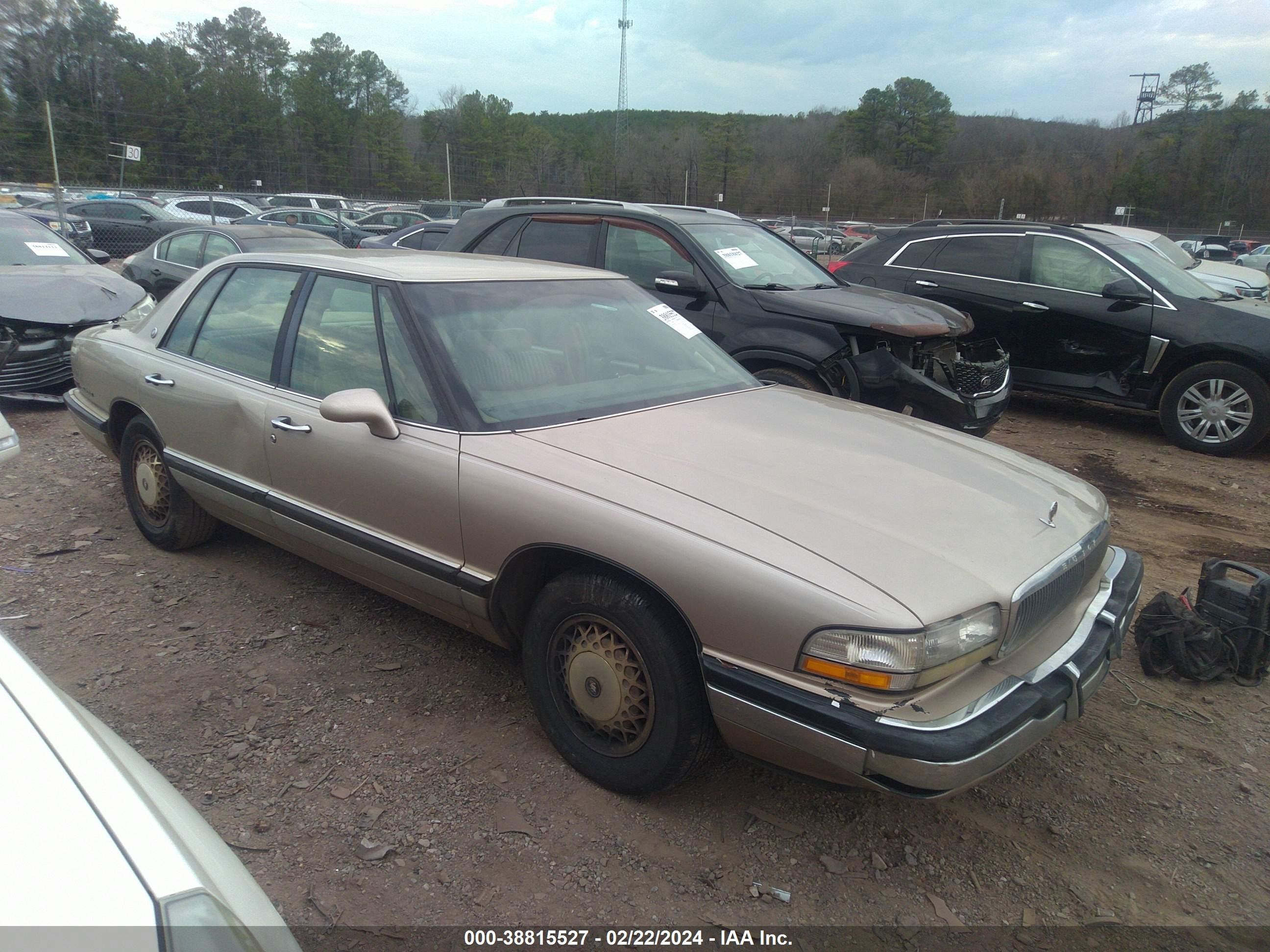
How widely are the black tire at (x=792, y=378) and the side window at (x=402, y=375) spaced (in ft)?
9.25

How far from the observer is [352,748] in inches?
115

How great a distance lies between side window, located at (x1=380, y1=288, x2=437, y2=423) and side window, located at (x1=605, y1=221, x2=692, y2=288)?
9.94 ft

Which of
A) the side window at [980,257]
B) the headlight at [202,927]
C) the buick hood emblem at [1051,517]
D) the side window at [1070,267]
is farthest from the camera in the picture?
the side window at [980,257]

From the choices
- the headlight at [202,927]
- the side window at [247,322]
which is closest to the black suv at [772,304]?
the side window at [247,322]

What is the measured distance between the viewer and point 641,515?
7.84ft

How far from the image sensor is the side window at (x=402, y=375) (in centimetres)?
295

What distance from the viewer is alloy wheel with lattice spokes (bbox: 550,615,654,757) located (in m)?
2.51

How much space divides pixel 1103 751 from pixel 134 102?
50487 millimetres

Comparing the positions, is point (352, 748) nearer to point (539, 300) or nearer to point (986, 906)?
point (539, 300)

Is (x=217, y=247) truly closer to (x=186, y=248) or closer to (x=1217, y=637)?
(x=186, y=248)

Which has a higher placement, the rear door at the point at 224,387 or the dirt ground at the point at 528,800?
the rear door at the point at 224,387

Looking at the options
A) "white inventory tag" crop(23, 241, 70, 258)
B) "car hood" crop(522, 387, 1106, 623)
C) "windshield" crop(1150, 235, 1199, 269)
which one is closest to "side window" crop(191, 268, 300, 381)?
"car hood" crop(522, 387, 1106, 623)

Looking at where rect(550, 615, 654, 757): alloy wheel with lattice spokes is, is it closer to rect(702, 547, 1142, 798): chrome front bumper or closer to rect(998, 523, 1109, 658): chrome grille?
rect(702, 547, 1142, 798): chrome front bumper

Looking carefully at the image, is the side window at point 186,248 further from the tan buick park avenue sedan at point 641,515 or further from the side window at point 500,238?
the tan buick park avenue sedan at point 641,515
